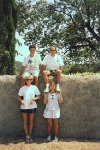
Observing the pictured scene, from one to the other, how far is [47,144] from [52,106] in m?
0.82

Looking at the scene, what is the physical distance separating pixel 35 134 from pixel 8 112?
32.6 inches

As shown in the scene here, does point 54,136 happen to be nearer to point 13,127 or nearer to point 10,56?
point 13,127

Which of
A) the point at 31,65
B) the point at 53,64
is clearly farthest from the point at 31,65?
the point at 53,64

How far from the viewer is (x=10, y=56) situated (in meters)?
11.9

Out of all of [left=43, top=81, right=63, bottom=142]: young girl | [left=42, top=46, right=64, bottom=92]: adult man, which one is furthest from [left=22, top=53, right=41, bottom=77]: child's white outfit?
[left=43, top=81, right=63, bottom=142]: young girl

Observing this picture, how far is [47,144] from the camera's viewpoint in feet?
20.5

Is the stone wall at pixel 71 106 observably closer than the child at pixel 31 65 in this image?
No

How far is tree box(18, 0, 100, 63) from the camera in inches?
796

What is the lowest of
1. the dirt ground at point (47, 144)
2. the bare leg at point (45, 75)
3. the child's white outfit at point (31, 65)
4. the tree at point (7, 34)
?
the dirt ground at point (47, 144)

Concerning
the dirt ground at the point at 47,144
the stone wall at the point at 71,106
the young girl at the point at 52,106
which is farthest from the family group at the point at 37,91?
the stone wall at the point at 71,106

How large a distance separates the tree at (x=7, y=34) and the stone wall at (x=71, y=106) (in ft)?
15.6

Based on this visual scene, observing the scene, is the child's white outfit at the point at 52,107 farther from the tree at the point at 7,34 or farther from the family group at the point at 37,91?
the tree at the point at 7,34

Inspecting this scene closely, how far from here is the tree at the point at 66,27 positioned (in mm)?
20219

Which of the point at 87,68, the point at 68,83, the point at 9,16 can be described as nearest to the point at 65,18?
the point at 87,68
